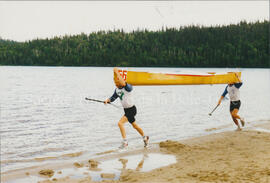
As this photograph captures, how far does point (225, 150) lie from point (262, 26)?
163 metres

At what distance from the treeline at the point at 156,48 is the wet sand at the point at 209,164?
139 meters

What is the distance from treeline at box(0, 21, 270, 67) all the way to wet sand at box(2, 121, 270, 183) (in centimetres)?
13862

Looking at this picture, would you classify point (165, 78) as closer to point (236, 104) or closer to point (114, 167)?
point (114, 167)

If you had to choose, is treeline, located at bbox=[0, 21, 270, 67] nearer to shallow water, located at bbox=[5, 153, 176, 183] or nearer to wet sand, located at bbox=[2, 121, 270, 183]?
wet sand, located at bbox=[2, 121, 270, 183]

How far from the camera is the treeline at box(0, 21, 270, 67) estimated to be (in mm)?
146125

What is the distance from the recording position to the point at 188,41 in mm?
164000

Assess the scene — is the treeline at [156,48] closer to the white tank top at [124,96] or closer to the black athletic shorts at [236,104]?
the black athletic shorts at [236,104]

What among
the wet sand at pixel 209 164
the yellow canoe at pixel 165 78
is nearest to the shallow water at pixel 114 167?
the wet sand at pixel 209 164

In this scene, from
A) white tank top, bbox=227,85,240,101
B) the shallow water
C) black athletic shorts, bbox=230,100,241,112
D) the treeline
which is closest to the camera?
the shallow water

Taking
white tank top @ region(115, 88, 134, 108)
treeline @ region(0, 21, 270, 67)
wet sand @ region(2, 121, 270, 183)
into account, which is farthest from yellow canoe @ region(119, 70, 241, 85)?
treeline @ region(0, 21, 270, 67)

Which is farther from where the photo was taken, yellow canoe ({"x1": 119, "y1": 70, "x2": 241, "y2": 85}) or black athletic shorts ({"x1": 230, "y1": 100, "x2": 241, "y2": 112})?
black athletic shorts ({"x1": 230, "y1": 100, "x2": 241, "y2": 112})

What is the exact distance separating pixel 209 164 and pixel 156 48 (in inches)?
6392

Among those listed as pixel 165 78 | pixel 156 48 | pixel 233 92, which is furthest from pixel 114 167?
pixel 156 48

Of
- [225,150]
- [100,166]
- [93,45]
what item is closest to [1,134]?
[100,166]
